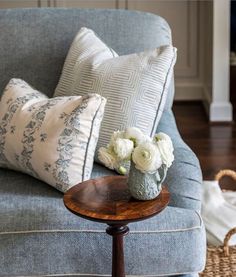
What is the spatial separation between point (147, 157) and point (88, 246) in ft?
1.10

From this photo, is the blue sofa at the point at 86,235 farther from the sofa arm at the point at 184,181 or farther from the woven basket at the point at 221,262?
the woven basket at the point at 221,262

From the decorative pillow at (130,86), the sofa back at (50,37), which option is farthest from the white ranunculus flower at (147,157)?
the sofa back at (50,37)

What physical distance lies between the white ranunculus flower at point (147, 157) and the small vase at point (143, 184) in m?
0.02

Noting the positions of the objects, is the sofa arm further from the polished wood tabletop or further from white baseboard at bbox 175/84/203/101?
white baseboard at bbox 175/84/203/101

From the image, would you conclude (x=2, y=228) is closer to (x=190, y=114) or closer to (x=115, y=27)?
(x=115, y=27)

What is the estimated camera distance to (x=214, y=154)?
3.56 m

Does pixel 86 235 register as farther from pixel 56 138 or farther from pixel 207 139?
pixel 207 139

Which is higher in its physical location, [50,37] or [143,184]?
[50,37]

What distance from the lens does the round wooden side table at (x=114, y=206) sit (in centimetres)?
155

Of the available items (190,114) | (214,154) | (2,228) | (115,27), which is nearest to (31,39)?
(115,27)

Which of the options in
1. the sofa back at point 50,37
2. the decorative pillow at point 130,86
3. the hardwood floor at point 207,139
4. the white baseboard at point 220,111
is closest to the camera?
the decorative pillow at point 130,86

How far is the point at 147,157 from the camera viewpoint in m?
1.57

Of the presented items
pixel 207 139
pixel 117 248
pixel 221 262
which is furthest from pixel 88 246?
pixel 207 139

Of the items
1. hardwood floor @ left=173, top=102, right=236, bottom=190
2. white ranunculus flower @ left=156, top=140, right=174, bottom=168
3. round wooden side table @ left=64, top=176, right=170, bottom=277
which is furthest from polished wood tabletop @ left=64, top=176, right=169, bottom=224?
hardwood floor @ left=173, top=102, right=236, bottom=190
